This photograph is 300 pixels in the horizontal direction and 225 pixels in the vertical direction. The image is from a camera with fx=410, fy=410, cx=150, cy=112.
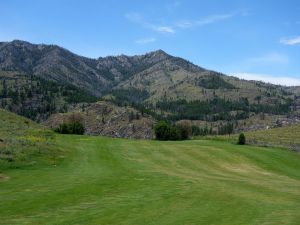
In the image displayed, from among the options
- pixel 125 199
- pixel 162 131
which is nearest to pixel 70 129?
pixel 162 131

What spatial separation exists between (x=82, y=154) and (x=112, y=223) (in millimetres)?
29442

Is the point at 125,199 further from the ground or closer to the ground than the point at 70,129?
closer to the ground

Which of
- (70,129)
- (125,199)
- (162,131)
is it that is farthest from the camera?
(162,131)

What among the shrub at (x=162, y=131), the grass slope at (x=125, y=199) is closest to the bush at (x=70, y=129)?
the shrub at (x=162, y=131)

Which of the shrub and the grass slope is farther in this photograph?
the shrub

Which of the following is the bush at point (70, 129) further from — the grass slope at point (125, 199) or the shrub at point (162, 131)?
the grass slope at point (125, 199)

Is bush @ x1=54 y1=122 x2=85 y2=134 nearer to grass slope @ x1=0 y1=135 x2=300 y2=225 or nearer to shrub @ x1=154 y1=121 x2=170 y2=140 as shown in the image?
shrub @ x1=154 y1=121 x2=170 y2=140

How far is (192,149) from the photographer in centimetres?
6094

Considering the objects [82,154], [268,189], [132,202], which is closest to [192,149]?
[82,154]

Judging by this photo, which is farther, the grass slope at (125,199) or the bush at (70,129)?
the bush at (70,129)

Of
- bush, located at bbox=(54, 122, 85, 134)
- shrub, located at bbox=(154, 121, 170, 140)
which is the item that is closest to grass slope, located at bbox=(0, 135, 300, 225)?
bush, located at bbox=(54, 122, 85, 134)

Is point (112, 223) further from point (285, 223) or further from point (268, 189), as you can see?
point (268, 189)

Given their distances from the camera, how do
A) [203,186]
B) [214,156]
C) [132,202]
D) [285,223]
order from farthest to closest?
[214,156]
[203,186]
[132,202]
[285,223]

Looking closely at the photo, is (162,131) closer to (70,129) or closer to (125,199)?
(70,129)
